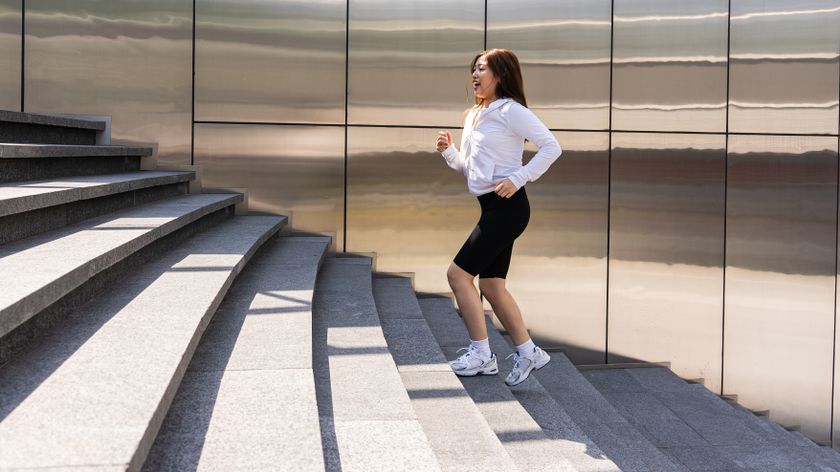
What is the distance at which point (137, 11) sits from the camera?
6961mm

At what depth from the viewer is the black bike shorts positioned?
162 inches

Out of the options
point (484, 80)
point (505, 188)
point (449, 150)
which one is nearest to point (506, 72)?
point (484, 80)

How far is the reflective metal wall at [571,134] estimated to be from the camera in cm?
700

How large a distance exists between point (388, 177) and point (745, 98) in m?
3.57

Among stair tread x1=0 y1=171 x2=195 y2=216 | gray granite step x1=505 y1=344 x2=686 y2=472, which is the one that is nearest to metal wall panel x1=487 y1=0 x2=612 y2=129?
gray granite step x1=505 y1=344 x2=686 y2=472

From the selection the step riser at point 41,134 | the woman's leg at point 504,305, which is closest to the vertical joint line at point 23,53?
the step riser at point 41,134

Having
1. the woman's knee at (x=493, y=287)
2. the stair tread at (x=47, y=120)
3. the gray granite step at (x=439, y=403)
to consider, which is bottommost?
the gray granite step at (x=439, y=403)

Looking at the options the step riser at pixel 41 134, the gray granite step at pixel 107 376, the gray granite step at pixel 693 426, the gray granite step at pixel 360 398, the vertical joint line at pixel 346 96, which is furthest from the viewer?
the vertical joint line at pixel 346 96

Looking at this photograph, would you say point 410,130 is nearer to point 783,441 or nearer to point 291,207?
point 291,207

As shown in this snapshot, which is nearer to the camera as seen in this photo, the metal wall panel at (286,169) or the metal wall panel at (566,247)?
the metal wall panel at (286,169)

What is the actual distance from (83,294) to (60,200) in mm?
863

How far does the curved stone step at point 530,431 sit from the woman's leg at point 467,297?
304 millimetres

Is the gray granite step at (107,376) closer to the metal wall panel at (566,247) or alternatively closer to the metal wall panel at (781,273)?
the metal wall panel at (566,247)

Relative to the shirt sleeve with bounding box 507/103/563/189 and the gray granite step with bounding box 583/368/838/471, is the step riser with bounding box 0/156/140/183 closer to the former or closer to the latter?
the shirt sleeve with bounding box 507/103/563/189
